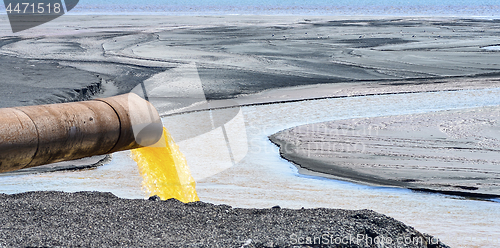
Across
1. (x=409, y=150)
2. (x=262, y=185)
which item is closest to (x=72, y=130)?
(x=262, y=185)

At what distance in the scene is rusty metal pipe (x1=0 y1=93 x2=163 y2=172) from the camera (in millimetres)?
3527

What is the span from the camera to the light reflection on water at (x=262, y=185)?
4723 mm

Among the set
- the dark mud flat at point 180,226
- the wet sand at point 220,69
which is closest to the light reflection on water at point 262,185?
the dark mud flat at point 180,226

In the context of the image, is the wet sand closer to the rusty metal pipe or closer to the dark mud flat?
the dark mud flat

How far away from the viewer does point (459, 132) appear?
746 cm

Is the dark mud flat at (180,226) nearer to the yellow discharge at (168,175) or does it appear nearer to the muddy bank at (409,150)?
the yellow discharge at (168,175)

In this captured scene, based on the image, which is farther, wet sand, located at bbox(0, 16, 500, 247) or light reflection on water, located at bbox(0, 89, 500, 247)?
wet sand, located at bbox(0, 16, 500, 247)

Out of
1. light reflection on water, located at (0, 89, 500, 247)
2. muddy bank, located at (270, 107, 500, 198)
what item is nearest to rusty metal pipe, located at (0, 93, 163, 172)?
light reflection on water, located at (0, 89, 500, 247)

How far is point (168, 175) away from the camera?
5.41 m

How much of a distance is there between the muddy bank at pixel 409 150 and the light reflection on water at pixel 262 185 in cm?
26

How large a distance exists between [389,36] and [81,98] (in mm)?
14835

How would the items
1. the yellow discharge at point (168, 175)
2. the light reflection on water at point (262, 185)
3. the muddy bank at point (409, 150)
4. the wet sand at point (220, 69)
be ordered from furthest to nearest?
1. the muddy bank at point (409, 150)
2. the yellow discharge at point (168, 175)
3. the wet sand at point (220, 69)
4. the light reflection on water at point (262, 185)

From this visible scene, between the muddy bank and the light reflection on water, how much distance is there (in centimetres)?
26

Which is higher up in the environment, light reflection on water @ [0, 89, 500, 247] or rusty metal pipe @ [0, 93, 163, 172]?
rusty metal pipe @ [0, 93, 163, 172]
